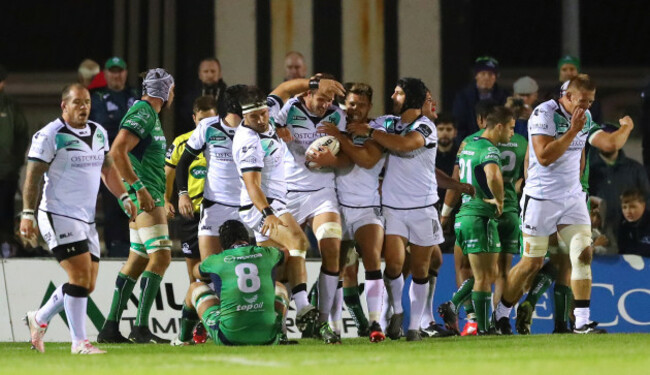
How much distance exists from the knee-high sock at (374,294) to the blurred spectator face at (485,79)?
476 cm

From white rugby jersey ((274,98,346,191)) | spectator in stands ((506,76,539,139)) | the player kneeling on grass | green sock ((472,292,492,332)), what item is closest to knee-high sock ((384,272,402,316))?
white rugby jersey ((274,98,346,191))

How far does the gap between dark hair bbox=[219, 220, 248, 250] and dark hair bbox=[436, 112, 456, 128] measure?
485 cm

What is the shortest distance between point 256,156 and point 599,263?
5.05 metres

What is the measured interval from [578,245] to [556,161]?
80 centimetres

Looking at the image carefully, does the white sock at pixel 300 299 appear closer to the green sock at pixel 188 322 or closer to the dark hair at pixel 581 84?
the green sock at pixel 188 322

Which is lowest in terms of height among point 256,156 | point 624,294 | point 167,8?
point 624,294

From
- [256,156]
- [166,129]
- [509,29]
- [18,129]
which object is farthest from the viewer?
[509,29]

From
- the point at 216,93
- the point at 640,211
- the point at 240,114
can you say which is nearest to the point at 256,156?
the point at 240,114

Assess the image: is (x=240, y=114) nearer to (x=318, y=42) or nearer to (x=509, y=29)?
(x=318, y=42)

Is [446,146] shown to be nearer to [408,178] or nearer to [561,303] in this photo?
[561,303]

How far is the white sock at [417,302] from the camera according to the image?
15.4m

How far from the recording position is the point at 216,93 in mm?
18797

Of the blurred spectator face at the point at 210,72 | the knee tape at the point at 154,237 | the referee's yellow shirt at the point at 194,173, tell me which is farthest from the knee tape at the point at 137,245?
the blurred spectator face at the point at 210,72

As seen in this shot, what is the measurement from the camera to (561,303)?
55.8 feet
